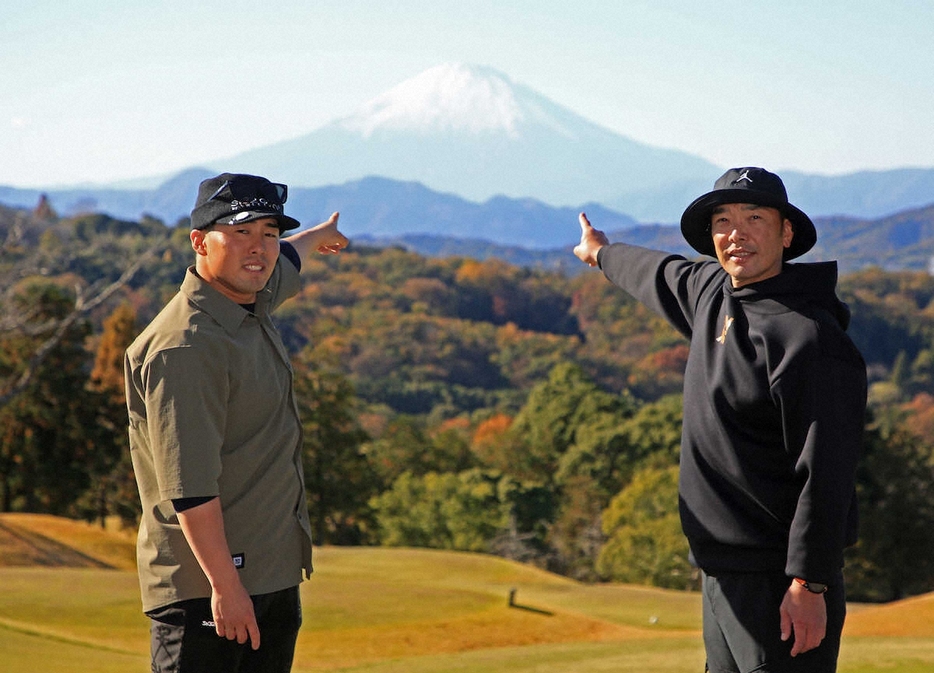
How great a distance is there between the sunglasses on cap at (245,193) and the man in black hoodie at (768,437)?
1084 millimetres

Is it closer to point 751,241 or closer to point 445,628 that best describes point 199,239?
point 751,241

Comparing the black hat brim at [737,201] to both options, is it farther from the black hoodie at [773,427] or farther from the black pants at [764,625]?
the black pants at [764,625]

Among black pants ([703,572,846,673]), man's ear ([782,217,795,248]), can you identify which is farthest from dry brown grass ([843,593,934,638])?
man's ear ([782,217,795,248])

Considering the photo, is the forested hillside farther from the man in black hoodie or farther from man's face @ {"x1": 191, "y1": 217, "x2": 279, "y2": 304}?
the man in black hoodie

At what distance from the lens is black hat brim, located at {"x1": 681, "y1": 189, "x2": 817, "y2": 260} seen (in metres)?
2.84

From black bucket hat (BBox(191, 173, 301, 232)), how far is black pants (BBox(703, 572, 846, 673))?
144cm

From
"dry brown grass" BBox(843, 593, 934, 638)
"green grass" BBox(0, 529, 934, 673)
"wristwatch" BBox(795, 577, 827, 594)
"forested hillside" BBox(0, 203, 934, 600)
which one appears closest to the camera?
"wristwatch" BBox(795, 577, 827, 594)

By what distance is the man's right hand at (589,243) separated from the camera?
3.65 metres

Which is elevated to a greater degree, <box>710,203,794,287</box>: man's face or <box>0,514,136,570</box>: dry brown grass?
<box>710,203,794,287</box>: man's face

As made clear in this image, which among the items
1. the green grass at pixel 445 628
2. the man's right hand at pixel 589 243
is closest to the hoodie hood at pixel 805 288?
the man's right hand at pixel 589 243

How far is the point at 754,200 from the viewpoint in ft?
9.35

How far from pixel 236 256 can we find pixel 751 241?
4.23 ft

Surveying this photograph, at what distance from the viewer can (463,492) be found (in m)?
32.3

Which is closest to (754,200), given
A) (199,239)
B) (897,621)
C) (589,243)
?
(589,243)
